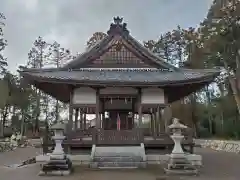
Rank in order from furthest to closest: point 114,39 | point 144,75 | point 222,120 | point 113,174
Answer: point 222,120 → point 114,39 → point 144,75 → point 113,174

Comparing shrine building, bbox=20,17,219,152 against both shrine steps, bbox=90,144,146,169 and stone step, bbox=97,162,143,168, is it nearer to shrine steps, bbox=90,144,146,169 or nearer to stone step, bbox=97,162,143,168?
shrine steps, bbox=90,144,146,169

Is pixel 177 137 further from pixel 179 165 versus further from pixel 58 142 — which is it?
pixel 58 142

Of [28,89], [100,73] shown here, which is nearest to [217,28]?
[100,73]

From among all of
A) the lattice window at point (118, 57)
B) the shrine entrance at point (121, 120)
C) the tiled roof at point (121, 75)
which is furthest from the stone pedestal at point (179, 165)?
the shrine entrance at point (121, 120)

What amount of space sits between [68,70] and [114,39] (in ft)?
9.09

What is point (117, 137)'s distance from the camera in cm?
1352

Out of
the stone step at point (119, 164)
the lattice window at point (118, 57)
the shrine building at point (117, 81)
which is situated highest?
the lattice window at point (118, 57)

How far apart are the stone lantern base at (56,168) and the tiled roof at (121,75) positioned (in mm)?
3640

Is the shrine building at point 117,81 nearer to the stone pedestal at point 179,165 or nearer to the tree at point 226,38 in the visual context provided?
the stone pedestal at point 179,165

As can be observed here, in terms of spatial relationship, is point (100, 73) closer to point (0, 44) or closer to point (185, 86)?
point (185, 86)

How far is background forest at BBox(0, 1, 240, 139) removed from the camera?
22595 millimetres

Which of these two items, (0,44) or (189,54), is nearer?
(0,44)

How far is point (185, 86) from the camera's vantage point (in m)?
14.2

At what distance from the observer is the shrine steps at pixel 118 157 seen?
39.5ft
